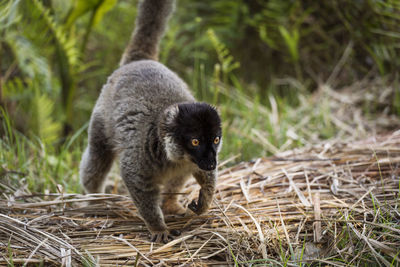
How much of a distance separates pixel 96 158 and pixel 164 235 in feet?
4.12

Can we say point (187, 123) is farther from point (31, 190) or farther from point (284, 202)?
point (31, 190)

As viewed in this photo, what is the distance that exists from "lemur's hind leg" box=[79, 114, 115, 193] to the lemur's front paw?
1131 millimetres

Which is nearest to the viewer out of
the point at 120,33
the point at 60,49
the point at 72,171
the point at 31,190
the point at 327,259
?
the point at 327,259

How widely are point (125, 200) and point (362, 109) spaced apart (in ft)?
13.6

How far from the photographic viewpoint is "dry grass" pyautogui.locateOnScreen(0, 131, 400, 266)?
2594 millimetres

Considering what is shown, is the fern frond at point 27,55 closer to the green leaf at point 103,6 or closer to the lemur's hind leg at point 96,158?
the green leaf at point 103,6

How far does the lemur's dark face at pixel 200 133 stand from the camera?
296 cm

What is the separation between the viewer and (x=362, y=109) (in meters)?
6.15

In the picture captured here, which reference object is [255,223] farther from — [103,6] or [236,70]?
[236,70]

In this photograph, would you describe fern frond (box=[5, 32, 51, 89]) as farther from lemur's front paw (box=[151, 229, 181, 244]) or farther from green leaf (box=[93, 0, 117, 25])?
lemur's front paw (box=[151, 229, 181, 244])

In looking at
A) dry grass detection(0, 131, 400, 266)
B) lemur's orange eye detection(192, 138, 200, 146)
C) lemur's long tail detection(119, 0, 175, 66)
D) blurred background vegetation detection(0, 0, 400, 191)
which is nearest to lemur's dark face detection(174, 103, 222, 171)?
lemur's orange eye detection(192, 138, 200, 146)

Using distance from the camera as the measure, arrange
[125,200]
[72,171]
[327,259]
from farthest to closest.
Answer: [72,171] < [125,200] < [327,259]

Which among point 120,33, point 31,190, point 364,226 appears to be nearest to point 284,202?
point 364,226

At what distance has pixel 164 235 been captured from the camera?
3.13 m
